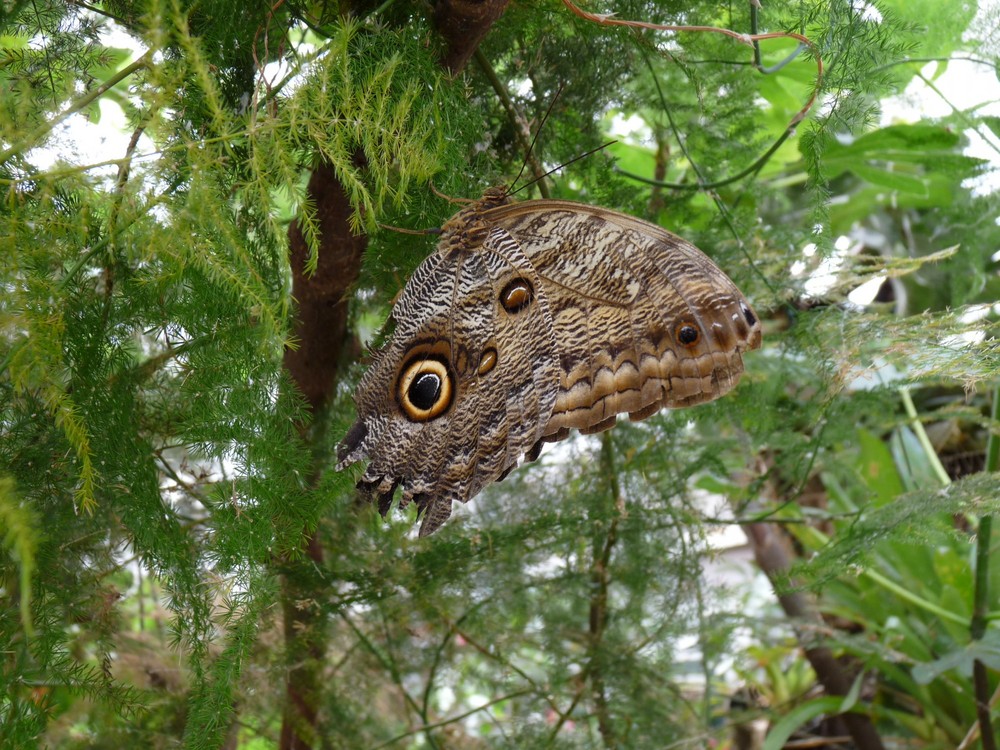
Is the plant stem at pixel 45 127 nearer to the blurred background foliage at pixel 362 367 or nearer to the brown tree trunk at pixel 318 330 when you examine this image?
the blurred background foliage at pixel 362 367

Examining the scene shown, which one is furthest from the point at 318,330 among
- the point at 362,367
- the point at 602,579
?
the point at 602,579

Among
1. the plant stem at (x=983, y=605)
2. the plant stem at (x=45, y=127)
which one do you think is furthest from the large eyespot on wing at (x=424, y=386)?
the plant stem at (x=983, y=605)

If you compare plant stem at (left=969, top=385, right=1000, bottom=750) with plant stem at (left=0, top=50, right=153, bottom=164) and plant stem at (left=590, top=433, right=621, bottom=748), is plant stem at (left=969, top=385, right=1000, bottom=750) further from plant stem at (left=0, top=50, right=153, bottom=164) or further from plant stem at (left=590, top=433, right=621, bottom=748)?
plant stem at (left=0, top=50, right=153, bottom=164)

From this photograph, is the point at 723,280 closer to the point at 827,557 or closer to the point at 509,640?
the point at 827,557

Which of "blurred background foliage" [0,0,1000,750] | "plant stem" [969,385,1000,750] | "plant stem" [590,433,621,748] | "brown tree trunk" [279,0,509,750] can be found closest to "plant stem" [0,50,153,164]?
"blurred background foliage" [0,0,1000,750]

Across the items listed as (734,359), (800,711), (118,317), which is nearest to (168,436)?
(118,317)

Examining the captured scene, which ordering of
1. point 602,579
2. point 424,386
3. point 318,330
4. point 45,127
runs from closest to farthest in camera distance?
point 45,127
point 424,386
point 318,330
point 602,579

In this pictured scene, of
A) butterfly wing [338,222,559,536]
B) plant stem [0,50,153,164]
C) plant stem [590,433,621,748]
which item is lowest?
plant stem [590,433,621,748]

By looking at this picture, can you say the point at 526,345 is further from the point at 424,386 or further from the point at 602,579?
the point at 602,579
